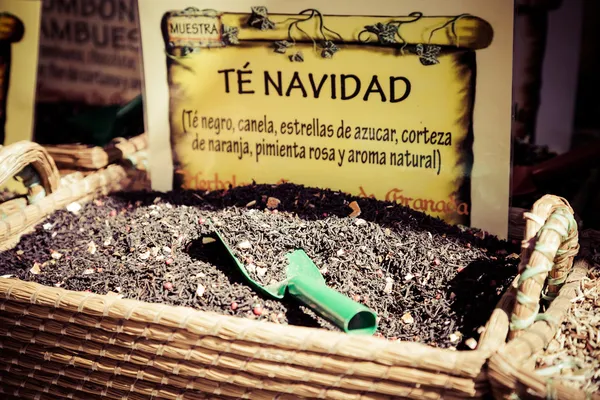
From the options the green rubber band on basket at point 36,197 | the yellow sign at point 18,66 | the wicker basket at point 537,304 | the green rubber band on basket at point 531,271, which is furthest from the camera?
the yellow sign at point 18,66

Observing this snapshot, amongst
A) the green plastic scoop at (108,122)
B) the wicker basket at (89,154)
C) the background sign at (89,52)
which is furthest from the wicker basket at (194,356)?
the background sign at (89,52)

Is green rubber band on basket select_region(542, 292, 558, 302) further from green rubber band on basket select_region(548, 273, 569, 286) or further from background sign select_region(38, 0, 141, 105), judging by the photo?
background sign select_region(38, 0, 141, 105)

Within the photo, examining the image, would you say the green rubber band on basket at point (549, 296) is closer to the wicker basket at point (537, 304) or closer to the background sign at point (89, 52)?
the wicker basket at point (537, 304)

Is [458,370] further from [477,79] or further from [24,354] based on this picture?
[24,354]

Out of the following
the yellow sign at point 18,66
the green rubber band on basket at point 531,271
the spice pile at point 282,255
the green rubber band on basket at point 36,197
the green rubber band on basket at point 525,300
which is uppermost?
the yellow sign at point 18,66

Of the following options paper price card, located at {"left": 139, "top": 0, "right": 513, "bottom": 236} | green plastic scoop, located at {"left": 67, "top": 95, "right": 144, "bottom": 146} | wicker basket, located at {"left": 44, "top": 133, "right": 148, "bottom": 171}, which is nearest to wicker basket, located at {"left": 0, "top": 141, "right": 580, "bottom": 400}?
paper price card, located at {"left": 139, "top": 0, "right": 513, "bottom": 236}

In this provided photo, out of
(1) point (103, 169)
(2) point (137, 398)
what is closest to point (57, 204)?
(1) point (103, 169)
